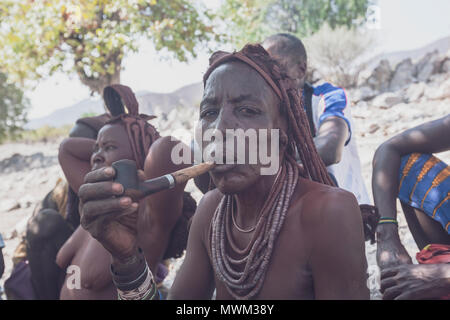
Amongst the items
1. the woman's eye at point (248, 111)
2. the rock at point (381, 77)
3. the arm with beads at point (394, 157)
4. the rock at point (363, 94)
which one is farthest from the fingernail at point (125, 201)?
the rock at point (381, 77)

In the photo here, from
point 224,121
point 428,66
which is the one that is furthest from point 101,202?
point 428,66

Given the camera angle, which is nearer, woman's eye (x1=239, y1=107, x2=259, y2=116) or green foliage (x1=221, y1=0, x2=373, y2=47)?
woman's eye (x1=239, y1=107, x2=259, y2=116)

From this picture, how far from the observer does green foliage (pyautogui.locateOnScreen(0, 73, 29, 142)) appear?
64.7 feet

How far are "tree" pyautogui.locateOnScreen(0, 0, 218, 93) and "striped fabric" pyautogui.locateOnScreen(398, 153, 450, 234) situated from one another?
777cm

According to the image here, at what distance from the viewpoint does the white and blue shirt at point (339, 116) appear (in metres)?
2.86

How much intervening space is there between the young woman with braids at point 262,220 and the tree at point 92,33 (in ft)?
25.8

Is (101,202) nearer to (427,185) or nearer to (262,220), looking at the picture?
(262,220)

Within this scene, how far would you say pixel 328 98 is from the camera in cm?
292

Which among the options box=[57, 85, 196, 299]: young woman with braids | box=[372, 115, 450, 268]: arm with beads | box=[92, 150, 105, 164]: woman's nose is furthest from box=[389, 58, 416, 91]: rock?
box=[92, 150, 105, 164]: woman's nose

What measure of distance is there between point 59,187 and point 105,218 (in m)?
3.09

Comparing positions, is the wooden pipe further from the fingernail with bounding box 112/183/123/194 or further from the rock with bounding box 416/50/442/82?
the rock with bounding box 416/50/442/82

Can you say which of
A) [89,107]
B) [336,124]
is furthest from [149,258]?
[89,107]

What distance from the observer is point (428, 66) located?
1481 cm
